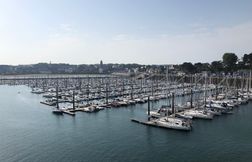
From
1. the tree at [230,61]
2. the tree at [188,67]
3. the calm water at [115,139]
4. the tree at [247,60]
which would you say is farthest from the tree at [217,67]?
the calm water at [115,139]

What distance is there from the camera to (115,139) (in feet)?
137

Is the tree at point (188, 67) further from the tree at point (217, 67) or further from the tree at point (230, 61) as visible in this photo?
the tree at point (230, 61)

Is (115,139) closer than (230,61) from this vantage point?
Yes

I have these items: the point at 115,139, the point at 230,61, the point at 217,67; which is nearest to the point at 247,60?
the point at 230,61

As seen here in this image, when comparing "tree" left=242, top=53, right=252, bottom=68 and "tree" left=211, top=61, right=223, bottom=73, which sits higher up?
"tree" left=242, top=53, right=252, bottom=68

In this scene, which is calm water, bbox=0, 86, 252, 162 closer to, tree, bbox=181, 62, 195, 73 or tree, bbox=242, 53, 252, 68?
tree, bbox=242, 53, 252, 68

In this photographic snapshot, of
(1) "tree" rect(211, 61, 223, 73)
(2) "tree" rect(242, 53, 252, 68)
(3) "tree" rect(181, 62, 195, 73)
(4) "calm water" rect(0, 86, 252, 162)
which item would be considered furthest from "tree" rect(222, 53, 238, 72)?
(4) "calm water" rect(0, 86, 252, 162)

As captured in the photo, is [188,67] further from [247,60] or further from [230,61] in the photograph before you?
[247,60]

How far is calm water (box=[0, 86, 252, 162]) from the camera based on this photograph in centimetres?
3516

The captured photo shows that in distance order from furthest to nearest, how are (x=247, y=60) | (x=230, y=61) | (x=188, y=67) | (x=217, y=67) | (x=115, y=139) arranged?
(x=188, y=67), (x=217, y=67), (x=230, y=61), (x=247, y=60), (x=115, y=139)

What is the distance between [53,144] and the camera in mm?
39625

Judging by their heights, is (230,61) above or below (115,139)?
above

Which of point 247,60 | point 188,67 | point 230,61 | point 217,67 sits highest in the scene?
point 247,60

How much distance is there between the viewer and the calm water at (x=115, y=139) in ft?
115
